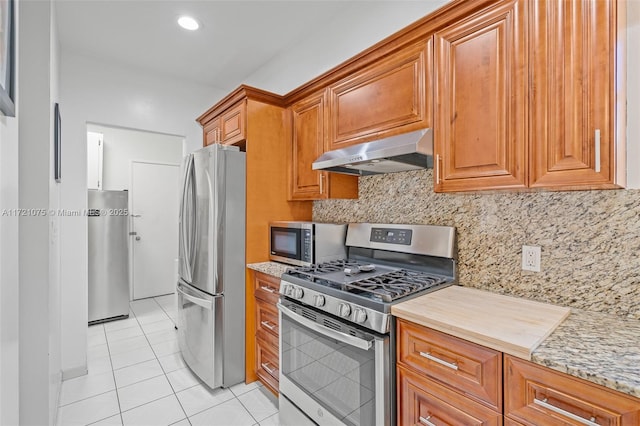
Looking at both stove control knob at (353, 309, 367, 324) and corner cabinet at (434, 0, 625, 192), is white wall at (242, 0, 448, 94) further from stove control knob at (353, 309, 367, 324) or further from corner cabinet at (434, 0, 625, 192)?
stove control knob at (353, 309, 367, 324)

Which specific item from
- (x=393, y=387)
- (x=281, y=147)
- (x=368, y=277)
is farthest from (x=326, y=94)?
(x=393, y=387)

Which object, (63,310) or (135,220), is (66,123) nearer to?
(63,310)

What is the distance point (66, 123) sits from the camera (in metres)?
2.65

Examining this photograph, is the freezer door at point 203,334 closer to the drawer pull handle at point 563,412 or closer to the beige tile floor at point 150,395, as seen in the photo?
the beige tile floor at point 150,395

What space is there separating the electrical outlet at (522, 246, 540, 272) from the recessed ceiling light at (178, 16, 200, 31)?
269 centimetres

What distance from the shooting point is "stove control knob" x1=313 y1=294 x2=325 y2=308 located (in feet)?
5.17

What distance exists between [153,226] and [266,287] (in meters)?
3.17

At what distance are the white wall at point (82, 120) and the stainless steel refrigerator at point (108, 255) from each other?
111cm

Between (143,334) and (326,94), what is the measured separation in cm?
308

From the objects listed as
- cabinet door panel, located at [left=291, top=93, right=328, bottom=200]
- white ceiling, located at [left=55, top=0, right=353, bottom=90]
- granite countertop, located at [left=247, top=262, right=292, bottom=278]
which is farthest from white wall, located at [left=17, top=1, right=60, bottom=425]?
cabinet door panel, located at [left=291, top=93, right=328, bottom=200]

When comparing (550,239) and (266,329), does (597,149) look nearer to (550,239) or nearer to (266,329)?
(550,239)

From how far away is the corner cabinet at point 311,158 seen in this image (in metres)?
2.25

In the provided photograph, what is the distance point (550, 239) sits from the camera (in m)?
1.43

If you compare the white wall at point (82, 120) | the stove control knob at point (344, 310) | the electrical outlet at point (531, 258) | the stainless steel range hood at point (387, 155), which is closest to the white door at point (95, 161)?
the white wall at point (82, 120)
